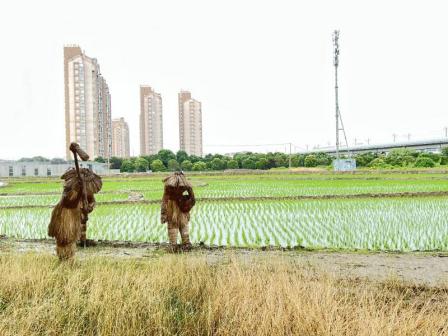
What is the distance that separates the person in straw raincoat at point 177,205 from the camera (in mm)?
7109

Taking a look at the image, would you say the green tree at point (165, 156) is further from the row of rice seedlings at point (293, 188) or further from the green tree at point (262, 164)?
the row of rice seedlings at point (293, 188)

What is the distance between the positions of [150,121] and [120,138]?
1046 inches

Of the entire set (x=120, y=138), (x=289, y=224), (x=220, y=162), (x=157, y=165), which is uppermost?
(x=120, y=138)

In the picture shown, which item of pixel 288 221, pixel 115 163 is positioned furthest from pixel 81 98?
pixel 288 221

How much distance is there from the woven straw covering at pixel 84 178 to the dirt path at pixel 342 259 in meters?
1.00

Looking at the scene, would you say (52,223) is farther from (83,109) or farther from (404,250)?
(83,109)

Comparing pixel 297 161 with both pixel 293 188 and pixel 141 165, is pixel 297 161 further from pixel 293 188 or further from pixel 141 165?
pixel 293 188

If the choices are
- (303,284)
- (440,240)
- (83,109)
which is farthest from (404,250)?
(83,109)

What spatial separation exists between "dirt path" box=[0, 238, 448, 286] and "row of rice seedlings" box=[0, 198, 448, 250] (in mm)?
1026

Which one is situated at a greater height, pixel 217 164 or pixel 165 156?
pixel 165 156

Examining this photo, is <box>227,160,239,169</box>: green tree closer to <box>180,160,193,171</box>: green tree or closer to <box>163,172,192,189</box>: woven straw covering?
<box>180,160,193,171</box>: green tree

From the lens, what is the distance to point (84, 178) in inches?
241

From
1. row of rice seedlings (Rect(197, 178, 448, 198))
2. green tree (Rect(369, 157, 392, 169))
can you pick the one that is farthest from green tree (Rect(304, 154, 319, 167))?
row of rice seedlings (Rect(197, 178, 448, 198))

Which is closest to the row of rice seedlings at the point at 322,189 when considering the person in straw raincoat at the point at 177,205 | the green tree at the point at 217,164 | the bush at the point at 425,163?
the person in straw raincoat at the point at 177,205
